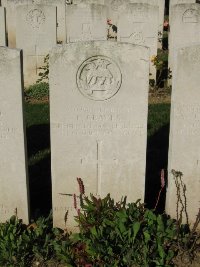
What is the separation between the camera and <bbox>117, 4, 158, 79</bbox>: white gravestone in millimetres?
9312

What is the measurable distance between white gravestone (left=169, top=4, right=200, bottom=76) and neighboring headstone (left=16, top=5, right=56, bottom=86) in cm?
247

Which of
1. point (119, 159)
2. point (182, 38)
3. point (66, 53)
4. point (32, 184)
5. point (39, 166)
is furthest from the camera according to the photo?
point (182, 38)

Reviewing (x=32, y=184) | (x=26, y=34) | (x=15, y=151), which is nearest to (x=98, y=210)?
(x=15, y=151)

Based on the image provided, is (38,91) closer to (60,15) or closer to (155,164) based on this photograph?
(155,164)

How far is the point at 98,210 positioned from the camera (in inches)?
175

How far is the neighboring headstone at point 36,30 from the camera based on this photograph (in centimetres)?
980

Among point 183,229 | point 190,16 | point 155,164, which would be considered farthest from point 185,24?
point 183,229

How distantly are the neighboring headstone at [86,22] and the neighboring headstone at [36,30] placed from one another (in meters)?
0.37

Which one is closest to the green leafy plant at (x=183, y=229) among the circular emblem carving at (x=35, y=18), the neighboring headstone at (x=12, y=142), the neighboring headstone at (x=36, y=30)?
the neighboring headstone at (x=12, y=142)

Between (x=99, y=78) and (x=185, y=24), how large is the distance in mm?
5615

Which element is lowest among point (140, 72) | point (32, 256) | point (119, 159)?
point (32, 256)

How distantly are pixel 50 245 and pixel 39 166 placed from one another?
2072 mm

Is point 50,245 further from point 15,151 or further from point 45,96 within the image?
point 45,96

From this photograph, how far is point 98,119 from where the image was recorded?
4520 mm
